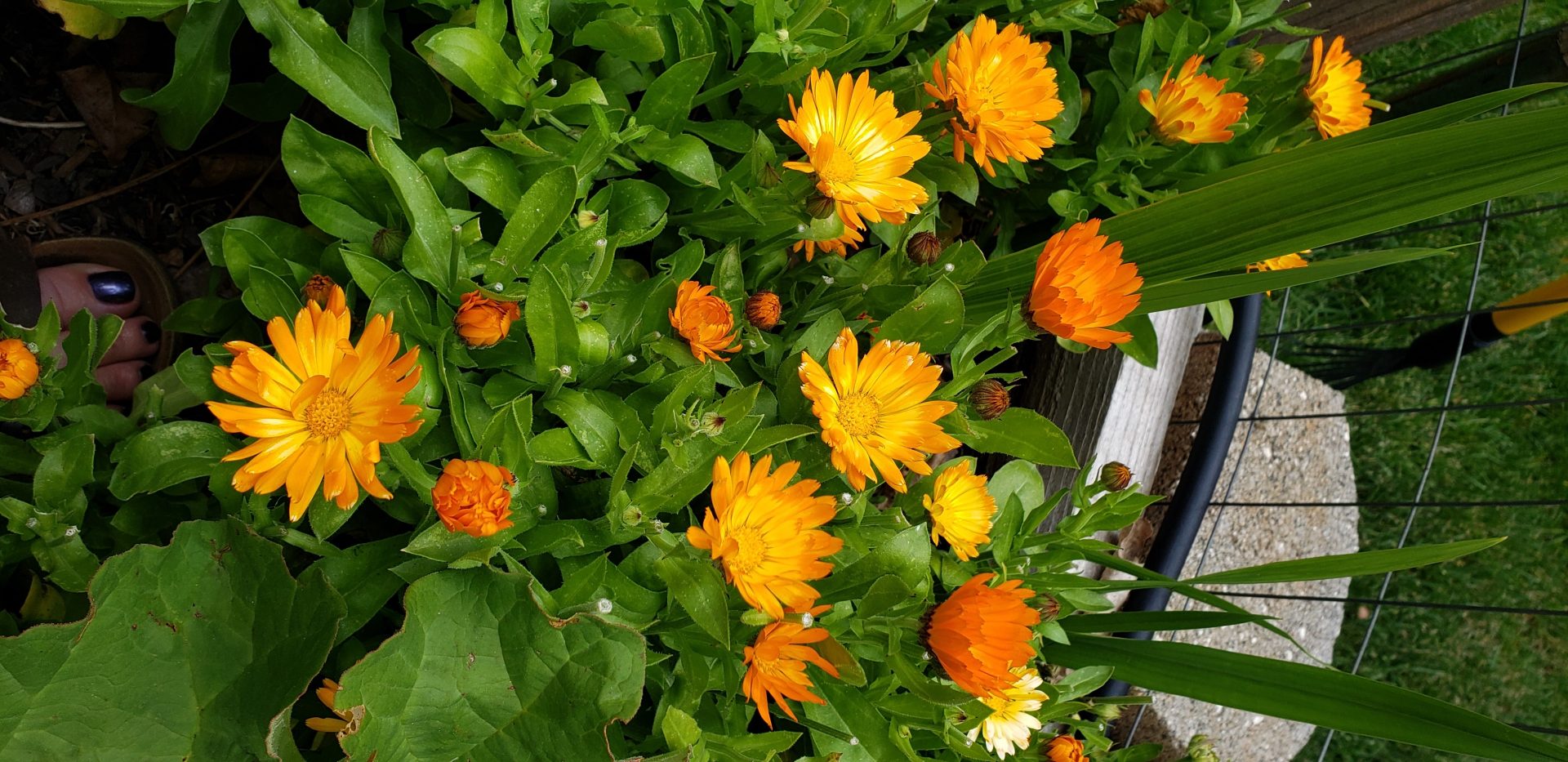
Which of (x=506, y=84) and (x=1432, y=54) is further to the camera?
(x=1432, y=54)

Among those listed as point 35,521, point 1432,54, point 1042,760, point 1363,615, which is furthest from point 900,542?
point 1432,54

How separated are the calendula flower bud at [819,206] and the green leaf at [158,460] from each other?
0.64 m

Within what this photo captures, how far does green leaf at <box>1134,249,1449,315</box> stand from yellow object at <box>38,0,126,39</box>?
1271mm

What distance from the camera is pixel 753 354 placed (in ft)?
4.37

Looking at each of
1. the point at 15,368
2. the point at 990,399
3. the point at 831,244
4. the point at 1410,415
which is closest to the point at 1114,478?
the point at 990,399

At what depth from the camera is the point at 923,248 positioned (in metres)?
1.28

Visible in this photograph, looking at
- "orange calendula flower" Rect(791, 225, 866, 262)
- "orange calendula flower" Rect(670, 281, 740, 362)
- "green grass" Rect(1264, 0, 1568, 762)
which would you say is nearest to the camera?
"orange calendula flower" Rect(670, 281, 740, 362)

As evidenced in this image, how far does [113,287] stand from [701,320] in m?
0.88

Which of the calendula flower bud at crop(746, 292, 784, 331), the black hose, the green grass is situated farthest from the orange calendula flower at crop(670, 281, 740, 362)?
the green grass

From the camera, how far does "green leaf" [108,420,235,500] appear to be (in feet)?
3.34

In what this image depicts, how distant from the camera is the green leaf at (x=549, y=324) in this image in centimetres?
104

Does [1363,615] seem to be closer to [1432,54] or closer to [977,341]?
[1432,54]

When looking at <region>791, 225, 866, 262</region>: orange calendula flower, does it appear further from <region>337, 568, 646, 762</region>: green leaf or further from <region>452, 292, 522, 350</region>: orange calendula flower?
<region>337, 568, 646, 762</region>: green leaf

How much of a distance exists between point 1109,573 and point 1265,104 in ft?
2.91
